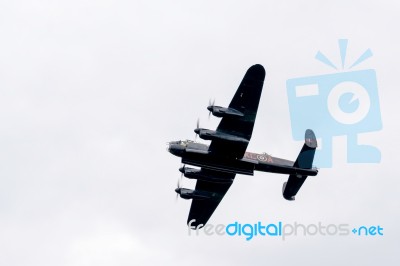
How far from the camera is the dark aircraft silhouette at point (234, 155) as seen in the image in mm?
52969

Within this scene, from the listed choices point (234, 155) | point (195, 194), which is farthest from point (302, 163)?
point (195, 194)

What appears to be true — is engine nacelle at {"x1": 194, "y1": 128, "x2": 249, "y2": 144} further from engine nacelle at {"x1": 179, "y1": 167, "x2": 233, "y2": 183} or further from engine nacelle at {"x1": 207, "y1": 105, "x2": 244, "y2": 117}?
engine nacelle at {"x1": 179, "y1": 167, "x2": 233, "y2": 183}

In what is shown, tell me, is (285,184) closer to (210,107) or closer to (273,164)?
(273,164)

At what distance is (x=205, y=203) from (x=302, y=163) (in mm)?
9118

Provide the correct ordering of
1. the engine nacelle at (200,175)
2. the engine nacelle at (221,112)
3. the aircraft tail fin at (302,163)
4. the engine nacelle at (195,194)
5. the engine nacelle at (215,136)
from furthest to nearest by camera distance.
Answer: the engine nacelle at (195,194) → the engine nacelle at (200,175) → the aircraft tail fin at (302,163) → the engine nacelle at (215,136) → the engine nacelle at (221,112)

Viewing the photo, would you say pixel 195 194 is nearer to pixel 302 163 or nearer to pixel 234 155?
pixel 234 155

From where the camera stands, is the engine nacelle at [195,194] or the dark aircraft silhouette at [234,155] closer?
the dark aircraft silhouette at [234,155]

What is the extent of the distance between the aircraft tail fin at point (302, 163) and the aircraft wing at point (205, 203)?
4677mm

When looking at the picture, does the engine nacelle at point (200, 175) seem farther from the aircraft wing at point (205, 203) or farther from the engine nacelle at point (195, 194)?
the engine nacelle at point (195, 194)

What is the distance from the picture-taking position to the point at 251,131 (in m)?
54.2

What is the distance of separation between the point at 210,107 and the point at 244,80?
2.83 metres

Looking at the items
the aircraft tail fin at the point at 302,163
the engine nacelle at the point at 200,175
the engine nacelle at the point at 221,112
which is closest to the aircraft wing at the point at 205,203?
the engine nacelle at the point at 200,175

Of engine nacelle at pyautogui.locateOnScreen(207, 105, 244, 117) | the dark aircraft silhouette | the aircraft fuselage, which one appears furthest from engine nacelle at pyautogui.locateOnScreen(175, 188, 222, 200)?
engine nacelle at pyautogui.locateOnScreen(207, 105, 244, 117)

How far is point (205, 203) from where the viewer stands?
6203 cm
